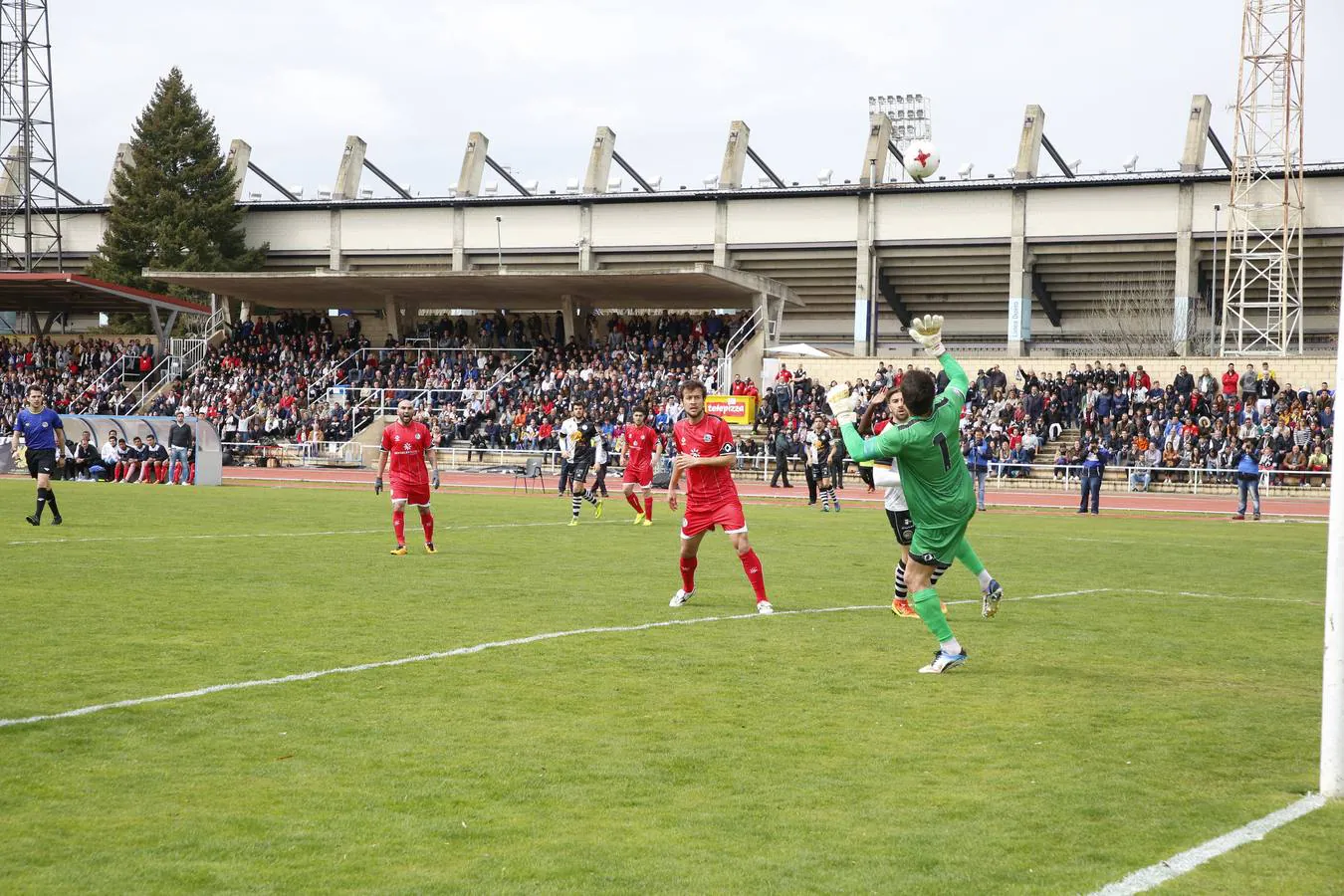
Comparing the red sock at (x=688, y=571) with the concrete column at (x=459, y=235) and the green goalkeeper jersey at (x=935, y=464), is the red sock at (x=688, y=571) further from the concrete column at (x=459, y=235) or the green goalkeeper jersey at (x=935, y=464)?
the concrete column at (x=459, y=235)

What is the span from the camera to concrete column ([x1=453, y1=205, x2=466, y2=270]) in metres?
64.8

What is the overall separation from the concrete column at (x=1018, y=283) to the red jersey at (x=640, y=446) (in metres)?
36.2

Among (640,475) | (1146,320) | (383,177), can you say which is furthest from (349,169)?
(640,475)

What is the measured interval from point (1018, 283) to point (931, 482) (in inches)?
2006

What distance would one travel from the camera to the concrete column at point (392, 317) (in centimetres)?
5697

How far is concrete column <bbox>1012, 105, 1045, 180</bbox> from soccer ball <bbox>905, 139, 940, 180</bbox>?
4562 millimetres

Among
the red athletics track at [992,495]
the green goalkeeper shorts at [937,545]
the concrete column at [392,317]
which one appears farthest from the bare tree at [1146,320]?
the green goalkeeper shorts at [937,545]

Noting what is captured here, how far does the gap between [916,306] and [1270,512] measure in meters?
33.6

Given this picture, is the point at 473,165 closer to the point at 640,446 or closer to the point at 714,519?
the point at 640,446

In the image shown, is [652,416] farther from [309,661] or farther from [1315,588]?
[309,661]

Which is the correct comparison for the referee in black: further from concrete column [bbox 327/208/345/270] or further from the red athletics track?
concrete column [bbox 327/208/345/270]

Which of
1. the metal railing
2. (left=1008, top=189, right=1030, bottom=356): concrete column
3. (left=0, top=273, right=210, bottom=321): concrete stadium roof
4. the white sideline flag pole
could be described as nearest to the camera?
the white sideline flag pole

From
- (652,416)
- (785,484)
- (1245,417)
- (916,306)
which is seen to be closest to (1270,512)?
(1245,417)

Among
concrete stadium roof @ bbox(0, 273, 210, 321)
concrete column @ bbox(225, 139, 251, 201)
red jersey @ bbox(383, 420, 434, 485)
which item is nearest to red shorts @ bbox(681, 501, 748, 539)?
red jersey @ bbox(383, 420, 434, 485)
